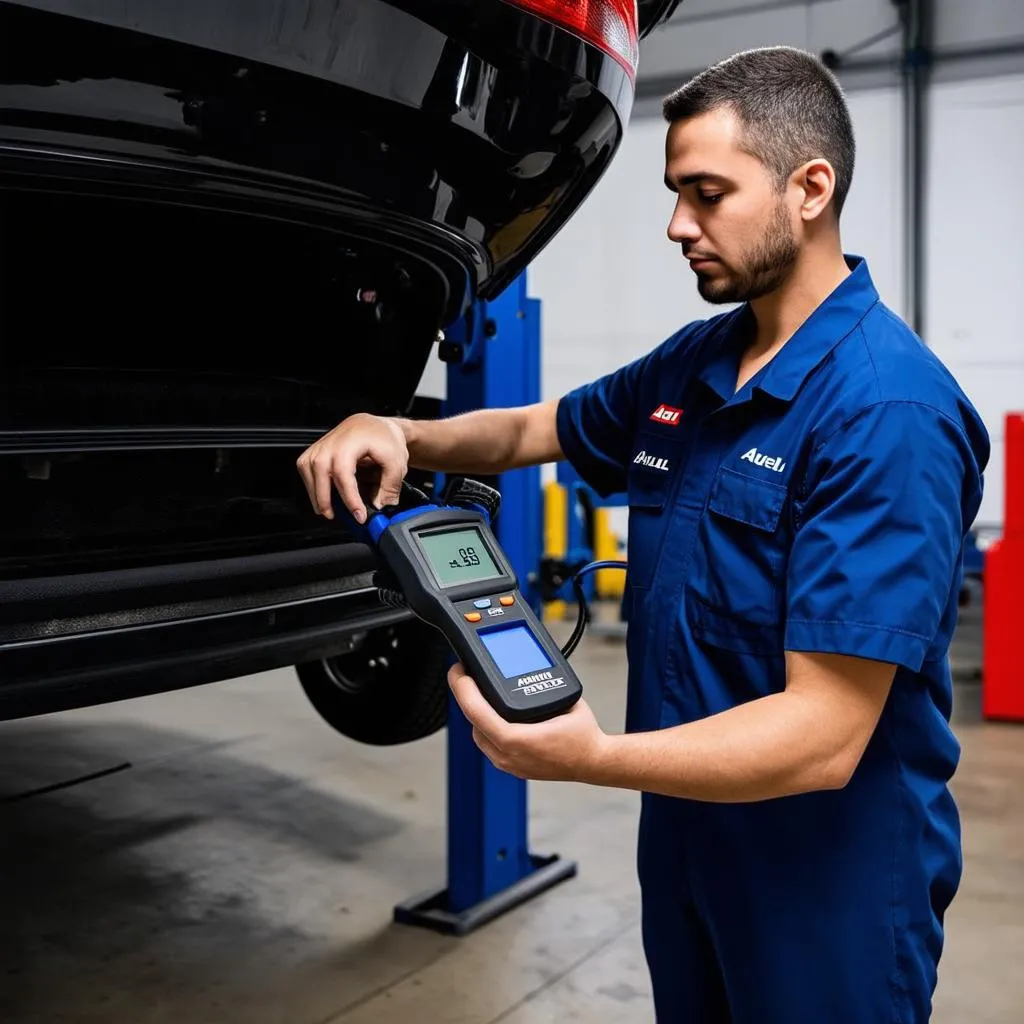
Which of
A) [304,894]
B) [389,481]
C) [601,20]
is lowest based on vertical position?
[304,894]

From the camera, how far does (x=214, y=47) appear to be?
3.81ft

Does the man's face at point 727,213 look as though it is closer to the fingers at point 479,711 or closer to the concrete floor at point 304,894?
the fingers at point 479,711

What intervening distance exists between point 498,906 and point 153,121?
5.52 ft

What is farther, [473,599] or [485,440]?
[485,440]

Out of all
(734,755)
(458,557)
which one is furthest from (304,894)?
(734,755)

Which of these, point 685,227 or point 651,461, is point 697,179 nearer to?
point 685,227

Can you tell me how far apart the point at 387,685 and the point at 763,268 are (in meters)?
1.56

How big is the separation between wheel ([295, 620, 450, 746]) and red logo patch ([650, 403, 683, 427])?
946 mm

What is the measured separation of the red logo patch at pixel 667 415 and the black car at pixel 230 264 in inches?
14.7

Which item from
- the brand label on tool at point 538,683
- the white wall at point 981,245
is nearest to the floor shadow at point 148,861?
the brand label on tool at point 538,683

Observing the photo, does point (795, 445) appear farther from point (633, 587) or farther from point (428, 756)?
point (428, 756)

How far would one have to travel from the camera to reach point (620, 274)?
326 inches

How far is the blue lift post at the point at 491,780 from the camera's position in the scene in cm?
231

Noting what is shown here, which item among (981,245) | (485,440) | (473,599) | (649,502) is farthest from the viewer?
(981,245)
